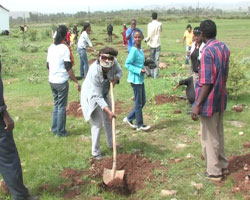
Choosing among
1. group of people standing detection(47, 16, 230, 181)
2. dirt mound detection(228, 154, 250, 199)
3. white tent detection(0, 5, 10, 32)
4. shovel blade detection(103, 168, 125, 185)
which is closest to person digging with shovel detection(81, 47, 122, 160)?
group of people standing detection(47, 16, 230, 181)

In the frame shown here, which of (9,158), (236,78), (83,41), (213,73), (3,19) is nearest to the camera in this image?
(9,158)

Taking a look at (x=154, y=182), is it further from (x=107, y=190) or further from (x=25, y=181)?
(x=25, y=181)

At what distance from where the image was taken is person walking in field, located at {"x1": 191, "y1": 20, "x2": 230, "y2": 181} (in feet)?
13.0

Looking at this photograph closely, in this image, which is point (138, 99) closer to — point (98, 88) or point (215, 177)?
point (98, 88)

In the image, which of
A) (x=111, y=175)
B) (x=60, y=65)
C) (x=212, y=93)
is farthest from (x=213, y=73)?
(x=60, y=65)

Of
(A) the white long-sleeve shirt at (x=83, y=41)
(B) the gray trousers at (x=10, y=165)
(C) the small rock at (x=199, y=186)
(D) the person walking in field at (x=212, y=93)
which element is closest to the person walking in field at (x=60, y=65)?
(B) the gray trousers at (x=10, y=165)

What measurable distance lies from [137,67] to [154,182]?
2379 mm

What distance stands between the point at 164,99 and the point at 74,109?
2.30 metres

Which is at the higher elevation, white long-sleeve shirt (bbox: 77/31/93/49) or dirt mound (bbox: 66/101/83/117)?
white long-sleeve shirt (bbox: 77/31/93/49)

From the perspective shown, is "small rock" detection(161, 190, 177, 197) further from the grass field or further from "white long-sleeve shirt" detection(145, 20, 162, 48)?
"white long-sleeve shirt" detection(145, 20, 162, 48)

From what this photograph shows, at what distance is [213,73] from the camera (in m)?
3.97

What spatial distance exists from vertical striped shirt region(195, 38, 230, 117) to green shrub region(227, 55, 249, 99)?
4.11 metres

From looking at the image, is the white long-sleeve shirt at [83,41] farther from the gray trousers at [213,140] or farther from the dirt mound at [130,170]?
the gray trousers at [213,140]

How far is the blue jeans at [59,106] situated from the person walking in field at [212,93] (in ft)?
8.89
